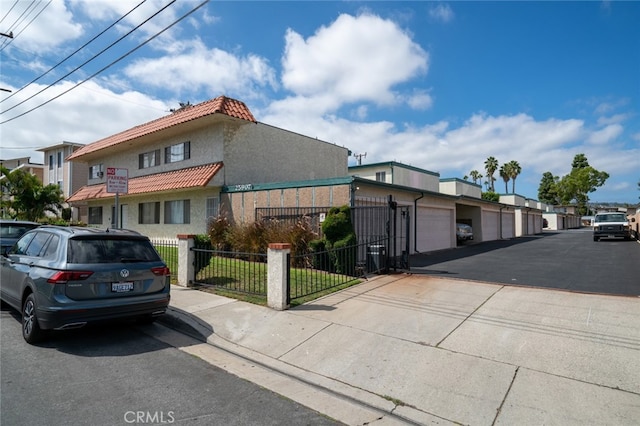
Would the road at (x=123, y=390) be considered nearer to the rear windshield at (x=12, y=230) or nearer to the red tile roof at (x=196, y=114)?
the rear windshield at (x=12, y=230)

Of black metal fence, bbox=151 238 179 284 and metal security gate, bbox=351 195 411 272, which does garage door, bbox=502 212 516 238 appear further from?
black metal fence, bbox=151 238 179 284

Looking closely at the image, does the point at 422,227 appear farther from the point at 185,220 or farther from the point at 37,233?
the point at 37,233

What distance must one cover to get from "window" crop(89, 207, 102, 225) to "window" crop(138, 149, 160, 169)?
21.1ft

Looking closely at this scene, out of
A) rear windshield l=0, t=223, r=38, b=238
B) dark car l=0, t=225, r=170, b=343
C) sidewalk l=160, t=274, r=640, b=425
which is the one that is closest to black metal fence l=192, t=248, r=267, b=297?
sidewalk l=160, t=274, r=640, b=425

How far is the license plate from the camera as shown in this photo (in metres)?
5.36

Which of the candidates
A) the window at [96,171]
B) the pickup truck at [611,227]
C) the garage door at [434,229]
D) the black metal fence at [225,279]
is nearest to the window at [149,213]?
the window at [96,171]

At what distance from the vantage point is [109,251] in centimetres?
561

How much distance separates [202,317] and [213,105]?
11.2 m

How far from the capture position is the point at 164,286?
19.8 feet

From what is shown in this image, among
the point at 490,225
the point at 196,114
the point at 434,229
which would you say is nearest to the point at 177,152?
the point at 196,114

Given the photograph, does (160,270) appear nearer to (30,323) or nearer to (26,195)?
(30,323)

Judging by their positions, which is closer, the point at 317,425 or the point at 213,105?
the point at 317,425

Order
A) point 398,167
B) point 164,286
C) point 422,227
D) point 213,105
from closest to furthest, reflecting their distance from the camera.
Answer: point 164,286
point 213,105
point 422,227
point 398,167

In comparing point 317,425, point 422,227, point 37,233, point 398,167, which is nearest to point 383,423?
point 317,425
